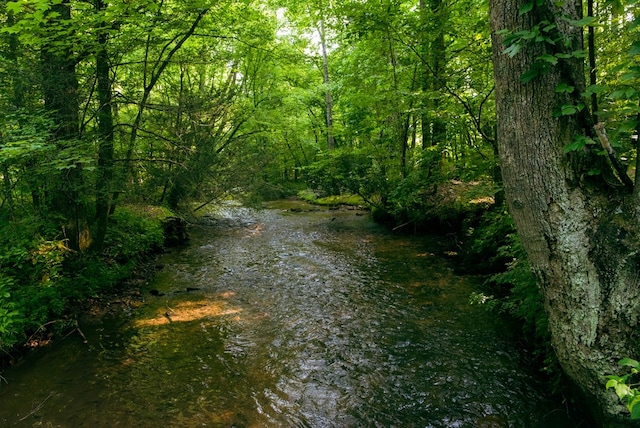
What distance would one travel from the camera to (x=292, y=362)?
181 inches

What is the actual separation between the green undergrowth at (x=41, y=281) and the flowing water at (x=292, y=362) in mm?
366

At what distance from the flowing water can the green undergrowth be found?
1.20 ft

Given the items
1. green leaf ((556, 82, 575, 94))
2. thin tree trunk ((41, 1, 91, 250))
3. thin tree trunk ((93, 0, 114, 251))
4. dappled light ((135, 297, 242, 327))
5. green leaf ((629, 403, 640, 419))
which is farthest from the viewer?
thin tree trunk ((93, 0, 114, 251))

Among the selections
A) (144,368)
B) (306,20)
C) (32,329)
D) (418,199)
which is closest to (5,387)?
(32,329)

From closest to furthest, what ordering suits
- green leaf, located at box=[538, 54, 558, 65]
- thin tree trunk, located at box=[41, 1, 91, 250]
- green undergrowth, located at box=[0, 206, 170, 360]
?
green leaf, located at box=[538, 54, 558, 65] < green undergrowth, located at box=[0, 206, 170, 360] < thin tree trunk, located at box=[41, 1, 91, 250]

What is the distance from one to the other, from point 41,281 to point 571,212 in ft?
21.2

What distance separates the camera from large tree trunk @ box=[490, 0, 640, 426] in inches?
101

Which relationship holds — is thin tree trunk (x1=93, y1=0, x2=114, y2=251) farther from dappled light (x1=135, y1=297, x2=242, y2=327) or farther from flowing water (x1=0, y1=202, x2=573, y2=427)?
dappled light (x1=135, y1=297, x2=242, y2=327)

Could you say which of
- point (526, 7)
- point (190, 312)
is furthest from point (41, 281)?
point (526, 7)

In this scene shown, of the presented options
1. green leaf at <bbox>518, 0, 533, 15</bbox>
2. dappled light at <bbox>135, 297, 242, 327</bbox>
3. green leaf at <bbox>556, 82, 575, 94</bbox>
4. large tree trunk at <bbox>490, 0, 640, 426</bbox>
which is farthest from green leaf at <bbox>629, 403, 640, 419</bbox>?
dappled light at <bbox>135, 297, 242, 327</bbox>

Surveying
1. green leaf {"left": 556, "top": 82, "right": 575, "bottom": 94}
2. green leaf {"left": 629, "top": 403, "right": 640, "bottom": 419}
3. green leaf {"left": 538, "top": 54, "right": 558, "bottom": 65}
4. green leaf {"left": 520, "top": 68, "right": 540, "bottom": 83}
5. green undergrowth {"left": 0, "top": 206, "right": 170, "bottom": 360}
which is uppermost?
green leaf {"left": 538, "top": 54, "right": 558, "bottom": 65}

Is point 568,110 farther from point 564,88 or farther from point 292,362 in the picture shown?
point 292,362

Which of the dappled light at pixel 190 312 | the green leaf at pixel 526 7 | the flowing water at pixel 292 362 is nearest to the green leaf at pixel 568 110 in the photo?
the green leaf at pixel 526 7

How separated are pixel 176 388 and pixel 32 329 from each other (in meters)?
2.44
